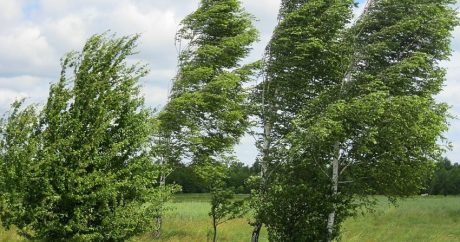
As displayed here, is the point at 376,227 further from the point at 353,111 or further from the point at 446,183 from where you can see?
the point at 446,183

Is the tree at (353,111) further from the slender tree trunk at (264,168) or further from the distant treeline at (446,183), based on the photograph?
the distant treeline at (446,183)

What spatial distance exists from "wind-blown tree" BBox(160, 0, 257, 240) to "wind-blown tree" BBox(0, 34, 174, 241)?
11554 mm

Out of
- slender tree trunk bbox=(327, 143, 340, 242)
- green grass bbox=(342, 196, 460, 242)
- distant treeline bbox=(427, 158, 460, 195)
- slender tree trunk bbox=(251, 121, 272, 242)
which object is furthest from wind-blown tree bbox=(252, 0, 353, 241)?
distant treeline bbox=(427, 158, 460, 195)

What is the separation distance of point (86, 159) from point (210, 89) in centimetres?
1467

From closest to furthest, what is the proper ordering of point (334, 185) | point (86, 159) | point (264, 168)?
point (86, 159) → point (334, 185) → point (264, 168)

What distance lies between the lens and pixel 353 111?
64.0 ft

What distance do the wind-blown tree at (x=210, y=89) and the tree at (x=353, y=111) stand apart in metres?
3.86

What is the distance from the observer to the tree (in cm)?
1967

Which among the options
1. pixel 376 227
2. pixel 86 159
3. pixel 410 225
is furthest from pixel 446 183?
pixel 86 159

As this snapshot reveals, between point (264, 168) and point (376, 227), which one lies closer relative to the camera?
point (264, 168)

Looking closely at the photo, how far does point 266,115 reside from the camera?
2481 centimetres

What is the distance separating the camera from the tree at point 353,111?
19.7 metres

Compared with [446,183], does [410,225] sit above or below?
below

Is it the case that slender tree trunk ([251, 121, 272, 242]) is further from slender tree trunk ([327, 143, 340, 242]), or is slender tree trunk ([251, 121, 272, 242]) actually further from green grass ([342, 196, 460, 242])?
green grass ([342, 196, 460, 242])
